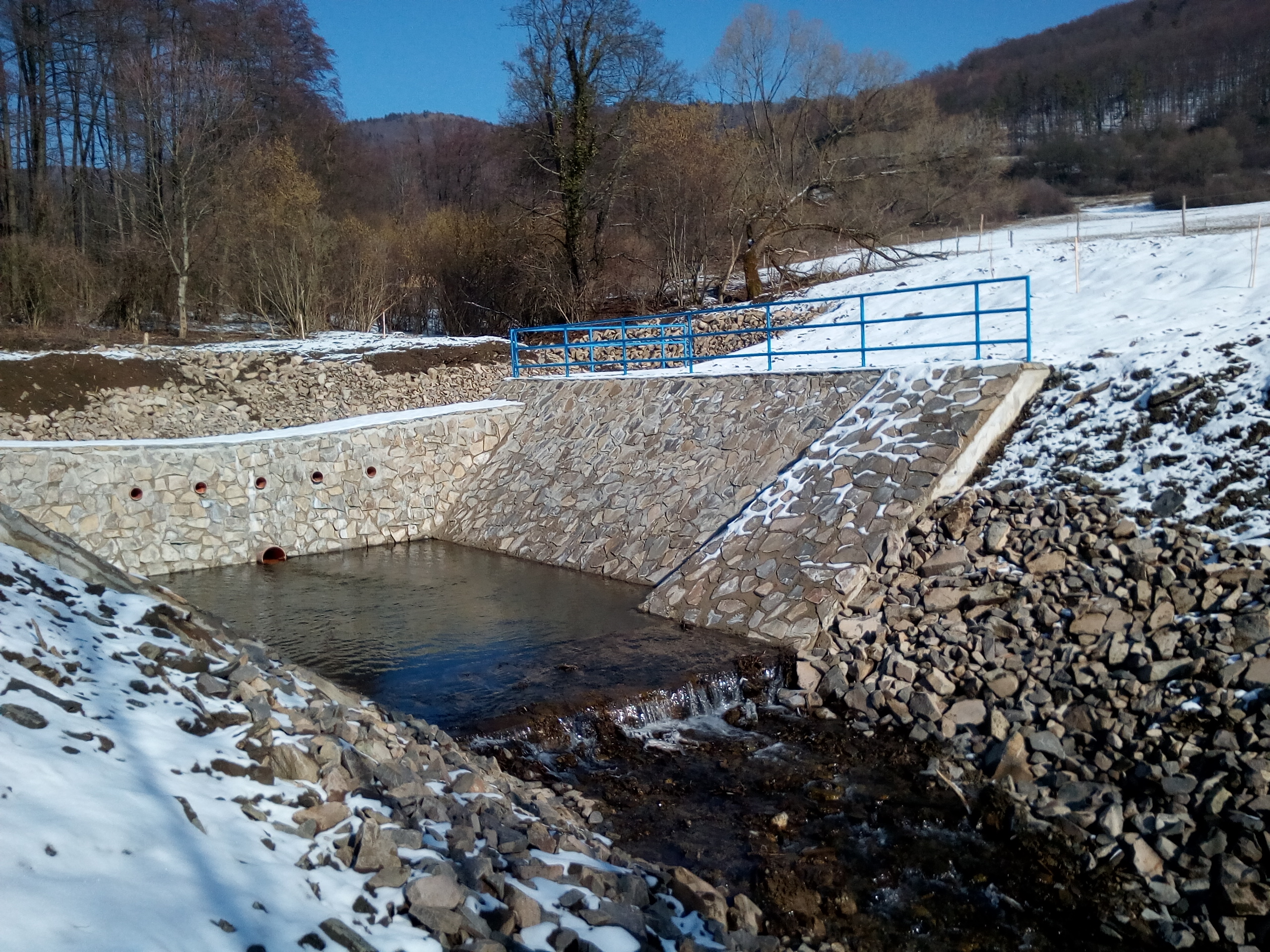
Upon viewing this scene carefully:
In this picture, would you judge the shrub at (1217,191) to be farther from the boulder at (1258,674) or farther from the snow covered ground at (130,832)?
the snow covered ground at (130,832)

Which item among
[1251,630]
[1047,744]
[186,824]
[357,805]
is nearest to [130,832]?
[186,824]

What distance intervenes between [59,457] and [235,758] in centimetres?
1138

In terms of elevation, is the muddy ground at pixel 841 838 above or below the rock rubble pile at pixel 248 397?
below

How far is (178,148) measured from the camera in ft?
84.9

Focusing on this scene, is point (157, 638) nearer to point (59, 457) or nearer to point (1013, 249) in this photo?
point (59, 457)

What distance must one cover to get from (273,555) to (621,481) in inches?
227

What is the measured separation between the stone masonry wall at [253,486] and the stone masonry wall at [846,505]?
681 centimetres

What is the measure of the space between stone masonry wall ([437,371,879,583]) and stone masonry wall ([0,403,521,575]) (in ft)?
2.30

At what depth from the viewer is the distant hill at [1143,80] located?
54.4 meters

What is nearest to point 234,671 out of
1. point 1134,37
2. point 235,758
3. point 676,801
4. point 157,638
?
point 157,638

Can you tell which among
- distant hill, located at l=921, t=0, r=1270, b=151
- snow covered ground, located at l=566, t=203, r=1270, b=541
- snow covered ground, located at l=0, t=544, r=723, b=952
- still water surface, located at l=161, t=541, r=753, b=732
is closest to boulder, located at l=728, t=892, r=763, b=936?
snow covered ground, located at l=0, t=544, r=723, b=952

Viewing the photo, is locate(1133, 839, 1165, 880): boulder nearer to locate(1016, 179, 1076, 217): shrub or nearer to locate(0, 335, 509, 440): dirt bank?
locate(0, 335, 509, 440): dirt bank

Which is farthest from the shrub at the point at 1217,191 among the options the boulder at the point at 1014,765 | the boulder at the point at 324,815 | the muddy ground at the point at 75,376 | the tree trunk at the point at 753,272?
the boulder at the point at 324,815

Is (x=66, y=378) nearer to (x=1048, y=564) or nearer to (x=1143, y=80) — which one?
(x=1048, y=564)
